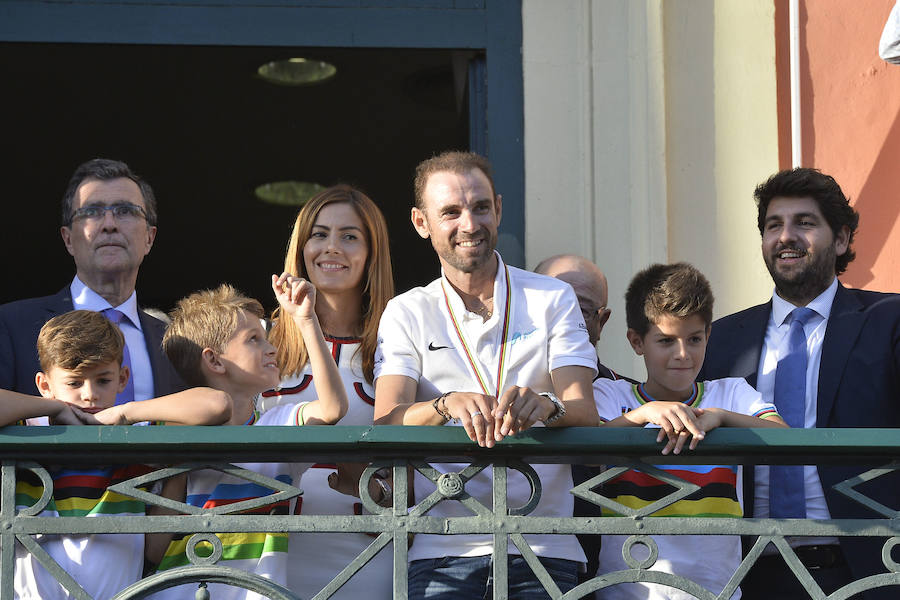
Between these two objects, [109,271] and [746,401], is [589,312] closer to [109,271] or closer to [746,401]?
[746,401]

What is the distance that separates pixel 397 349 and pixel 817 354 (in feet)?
4.33

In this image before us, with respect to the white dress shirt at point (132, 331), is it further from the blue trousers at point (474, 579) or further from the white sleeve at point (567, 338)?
the white sleeve at point (567, 338)

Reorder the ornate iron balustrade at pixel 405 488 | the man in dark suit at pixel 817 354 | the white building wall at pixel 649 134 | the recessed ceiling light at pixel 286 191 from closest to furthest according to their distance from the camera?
the ornate iron balustrade at pixel 405 488
the man in dark suit at pixel 817 354
the white building wall at pixel 649 134
the recessed ceiling light at pixel 286 191

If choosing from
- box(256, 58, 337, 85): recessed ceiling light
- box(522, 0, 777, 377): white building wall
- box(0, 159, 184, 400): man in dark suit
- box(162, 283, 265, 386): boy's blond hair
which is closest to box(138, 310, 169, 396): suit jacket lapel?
box(0, 159, 184, 400): man in dark suit

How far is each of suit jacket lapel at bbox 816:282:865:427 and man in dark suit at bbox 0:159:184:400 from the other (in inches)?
75.2

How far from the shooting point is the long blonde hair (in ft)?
13.7

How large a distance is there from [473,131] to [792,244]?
5.55ft

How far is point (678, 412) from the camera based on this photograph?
332 cm

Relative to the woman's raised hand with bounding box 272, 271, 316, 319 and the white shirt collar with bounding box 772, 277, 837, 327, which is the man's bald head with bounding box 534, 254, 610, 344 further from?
the woman's raised hand with bounding box 272, 271, 316, 319

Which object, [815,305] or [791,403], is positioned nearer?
[791,403]

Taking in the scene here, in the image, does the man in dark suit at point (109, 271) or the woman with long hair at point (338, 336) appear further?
the man in dark suit at point (109, 271)

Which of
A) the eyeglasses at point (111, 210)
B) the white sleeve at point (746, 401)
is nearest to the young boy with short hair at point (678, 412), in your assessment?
the white sleeve at point (746, 401)

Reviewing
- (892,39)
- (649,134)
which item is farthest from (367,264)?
(892,39)

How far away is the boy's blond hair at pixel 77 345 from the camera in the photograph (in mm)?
3504
